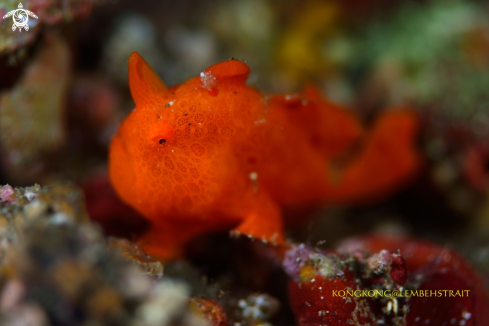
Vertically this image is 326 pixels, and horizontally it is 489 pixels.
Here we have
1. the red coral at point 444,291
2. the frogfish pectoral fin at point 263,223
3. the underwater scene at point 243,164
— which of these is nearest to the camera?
the underwater scene at point 243,164

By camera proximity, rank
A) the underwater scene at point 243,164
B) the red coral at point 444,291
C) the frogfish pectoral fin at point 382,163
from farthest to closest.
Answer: the frogfish pectoral fin at point 382,163, the red coral at point 444,291, the underwater scene at point 243,164

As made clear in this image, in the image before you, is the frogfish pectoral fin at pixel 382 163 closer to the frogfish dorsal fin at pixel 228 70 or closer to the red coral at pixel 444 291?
the red coral at pixel 444 291

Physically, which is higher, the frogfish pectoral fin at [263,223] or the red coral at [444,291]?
the frogfish pectoral fin at [263,223]

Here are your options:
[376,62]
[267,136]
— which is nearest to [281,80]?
[376,62]

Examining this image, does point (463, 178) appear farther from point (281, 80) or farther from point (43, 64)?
point (43, 64)

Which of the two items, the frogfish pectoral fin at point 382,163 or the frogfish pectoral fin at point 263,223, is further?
the frogfish pectoral fin at point 382,163

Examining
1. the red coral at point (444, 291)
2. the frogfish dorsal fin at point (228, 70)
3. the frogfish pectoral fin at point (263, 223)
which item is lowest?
the red coral at point (444, 291)

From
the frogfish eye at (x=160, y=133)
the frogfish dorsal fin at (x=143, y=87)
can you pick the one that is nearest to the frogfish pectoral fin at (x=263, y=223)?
the frogfish eye at (x=160, y=133)

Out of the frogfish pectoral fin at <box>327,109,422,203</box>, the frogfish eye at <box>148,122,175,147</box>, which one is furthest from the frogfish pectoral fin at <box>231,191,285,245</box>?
the frogfish pectoral fin at <box>327,109,422,203</box>
